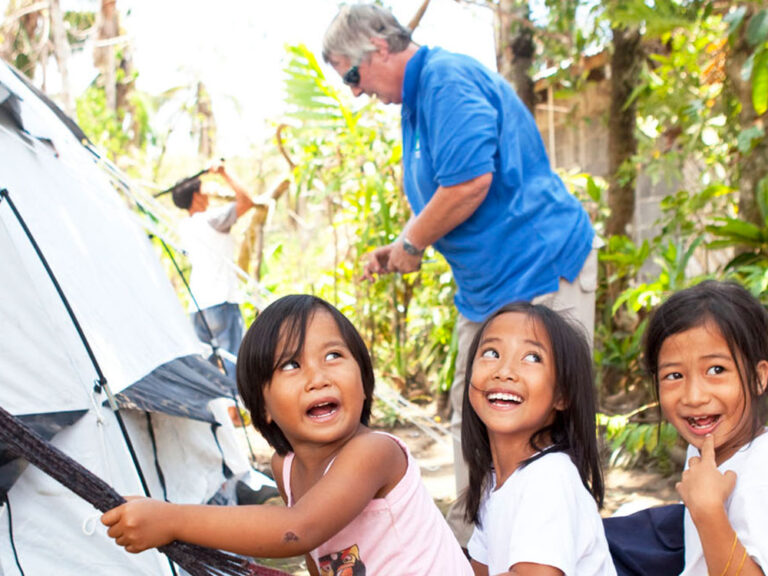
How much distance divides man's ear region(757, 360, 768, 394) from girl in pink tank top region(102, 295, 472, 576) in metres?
0.67

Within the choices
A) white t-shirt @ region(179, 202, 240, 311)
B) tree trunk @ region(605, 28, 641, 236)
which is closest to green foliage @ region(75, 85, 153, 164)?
white t-shirt @ region(179, 202, 240, 311)

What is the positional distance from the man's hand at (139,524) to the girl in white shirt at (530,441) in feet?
1.86

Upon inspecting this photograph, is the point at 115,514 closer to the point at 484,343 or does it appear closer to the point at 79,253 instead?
the point at 484,343

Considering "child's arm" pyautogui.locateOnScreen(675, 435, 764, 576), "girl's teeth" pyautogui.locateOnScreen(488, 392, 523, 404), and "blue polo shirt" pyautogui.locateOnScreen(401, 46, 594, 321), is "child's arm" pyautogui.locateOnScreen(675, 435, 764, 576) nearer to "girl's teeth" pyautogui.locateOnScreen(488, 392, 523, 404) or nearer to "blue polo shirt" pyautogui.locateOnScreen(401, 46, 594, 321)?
"girl's teeth" pyautogui.locateOnScreen(488, 392, 523, 404)

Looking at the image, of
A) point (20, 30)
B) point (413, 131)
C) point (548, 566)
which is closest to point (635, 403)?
point (413, 131)

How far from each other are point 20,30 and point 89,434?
10.8 metres

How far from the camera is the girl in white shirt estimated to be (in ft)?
4.30

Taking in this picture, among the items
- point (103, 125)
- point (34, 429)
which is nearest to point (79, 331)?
point (34, 429)

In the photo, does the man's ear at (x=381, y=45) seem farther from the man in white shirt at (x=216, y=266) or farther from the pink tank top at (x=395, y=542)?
the man in white shirt at (x=216, y=266)

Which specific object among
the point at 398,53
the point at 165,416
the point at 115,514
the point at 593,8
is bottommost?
the point at 165,416

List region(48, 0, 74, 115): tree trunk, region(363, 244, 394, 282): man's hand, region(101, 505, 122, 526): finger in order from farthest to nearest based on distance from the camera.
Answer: region(48, 0, 74, 115): tree trunk → region(363, 244, 394, 282): man's hand → region(101, 505, 122, 526): finger

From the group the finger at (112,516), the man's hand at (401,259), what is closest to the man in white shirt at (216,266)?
the man's hand at (401,259)

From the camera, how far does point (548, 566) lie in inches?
48.5

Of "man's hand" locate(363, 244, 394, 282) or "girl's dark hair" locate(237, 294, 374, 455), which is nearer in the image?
"girl's dark hair" locate(237, 294, 374, 455)
